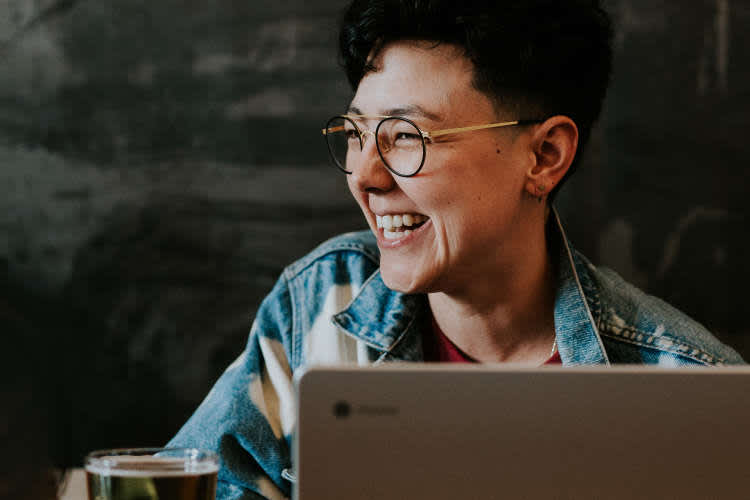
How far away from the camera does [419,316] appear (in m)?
1.44

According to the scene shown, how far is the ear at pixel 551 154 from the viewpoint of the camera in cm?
137

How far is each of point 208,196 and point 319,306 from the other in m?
0.70

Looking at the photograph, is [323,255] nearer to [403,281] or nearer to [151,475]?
[403,281]

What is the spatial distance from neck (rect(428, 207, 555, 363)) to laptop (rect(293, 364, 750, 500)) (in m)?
0.71

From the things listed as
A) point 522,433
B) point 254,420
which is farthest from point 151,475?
point 254,420

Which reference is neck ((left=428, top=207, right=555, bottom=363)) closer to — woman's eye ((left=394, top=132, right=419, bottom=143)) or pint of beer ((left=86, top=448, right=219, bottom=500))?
woman's eye ((left=394, top=132, right=419, bottom=143))

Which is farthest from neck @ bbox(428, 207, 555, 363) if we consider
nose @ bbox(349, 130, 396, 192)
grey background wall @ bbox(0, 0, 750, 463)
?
grey background wall @ bbox(0, 0, 750, 463)

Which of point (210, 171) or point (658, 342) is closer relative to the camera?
point (658, 342)

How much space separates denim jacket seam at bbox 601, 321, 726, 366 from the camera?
1.31 m

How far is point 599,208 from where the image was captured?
2.05 m

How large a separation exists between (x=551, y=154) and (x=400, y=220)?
29cm

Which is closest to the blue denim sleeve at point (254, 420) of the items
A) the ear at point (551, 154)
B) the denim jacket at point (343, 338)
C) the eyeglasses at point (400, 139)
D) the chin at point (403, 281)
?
the denim jacket at point (343, 338)

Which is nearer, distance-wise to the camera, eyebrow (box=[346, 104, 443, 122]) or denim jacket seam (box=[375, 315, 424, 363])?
eyebrow (box=[346, 104, 443, 122])

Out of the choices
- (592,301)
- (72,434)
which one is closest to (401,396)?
(592,301)
